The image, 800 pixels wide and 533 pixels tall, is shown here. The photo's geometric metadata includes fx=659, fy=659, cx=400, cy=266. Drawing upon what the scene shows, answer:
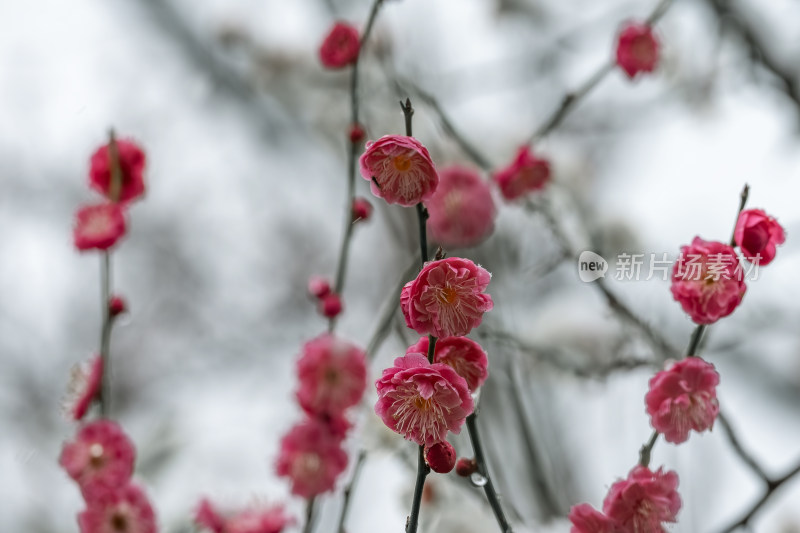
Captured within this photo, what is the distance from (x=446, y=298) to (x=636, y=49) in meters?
0.78

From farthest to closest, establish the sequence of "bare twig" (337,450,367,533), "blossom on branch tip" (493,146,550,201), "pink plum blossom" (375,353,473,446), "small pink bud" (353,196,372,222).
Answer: "blossom on branch tip" (493,146,550,201) < "small pink bud" (353,196,372,222) < "bare twig" (337,450,367,533) < "pink plum blossom" (375,353,473,446)

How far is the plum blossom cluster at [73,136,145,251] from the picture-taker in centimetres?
73

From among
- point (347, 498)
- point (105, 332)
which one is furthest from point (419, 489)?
point (105, 332)

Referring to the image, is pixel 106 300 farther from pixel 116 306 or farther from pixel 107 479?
pixel 107 479

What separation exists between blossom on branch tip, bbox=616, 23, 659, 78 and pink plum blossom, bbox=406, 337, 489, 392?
0.74 meters

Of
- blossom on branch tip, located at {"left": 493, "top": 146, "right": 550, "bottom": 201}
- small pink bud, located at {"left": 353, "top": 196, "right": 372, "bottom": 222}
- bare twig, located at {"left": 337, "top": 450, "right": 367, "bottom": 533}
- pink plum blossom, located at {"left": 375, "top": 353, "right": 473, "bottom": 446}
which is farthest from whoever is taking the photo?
blossom on branch tip, located at {"left": 493, "top": 146, "right": 550, "bottom": 201}

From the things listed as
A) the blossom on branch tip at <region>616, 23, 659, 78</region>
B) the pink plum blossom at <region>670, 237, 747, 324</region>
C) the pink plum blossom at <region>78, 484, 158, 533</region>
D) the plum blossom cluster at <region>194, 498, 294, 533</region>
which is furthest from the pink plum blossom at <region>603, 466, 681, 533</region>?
the blossom on branch tip at <region>616, 23, 659, 78</region>

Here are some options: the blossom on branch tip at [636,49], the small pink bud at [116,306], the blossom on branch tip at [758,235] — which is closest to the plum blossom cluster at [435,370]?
the blossom on branch tip at [758,235]

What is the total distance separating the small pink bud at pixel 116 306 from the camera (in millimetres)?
749

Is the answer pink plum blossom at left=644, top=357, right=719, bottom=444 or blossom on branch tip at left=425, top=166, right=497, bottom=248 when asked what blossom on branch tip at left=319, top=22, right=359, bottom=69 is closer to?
blossom on branch tip at left=425, top=166, right=497, bottom=248

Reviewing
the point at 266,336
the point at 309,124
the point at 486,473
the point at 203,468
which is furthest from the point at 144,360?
the point at 486,473

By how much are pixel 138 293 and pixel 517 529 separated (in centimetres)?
230

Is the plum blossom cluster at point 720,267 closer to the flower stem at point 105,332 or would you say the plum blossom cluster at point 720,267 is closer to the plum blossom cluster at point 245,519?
the plum blossom cluster at point 245,519

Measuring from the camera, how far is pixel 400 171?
17.6 inches
